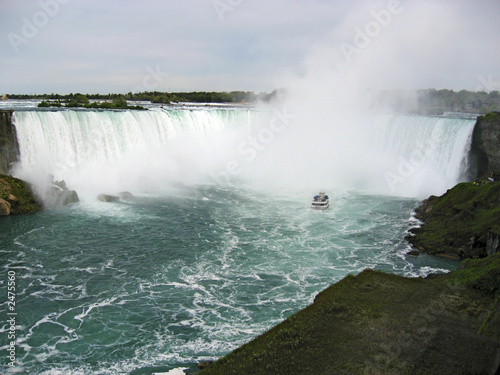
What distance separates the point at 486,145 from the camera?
2941 cm

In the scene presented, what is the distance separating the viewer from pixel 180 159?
Answer: 36.5 meters

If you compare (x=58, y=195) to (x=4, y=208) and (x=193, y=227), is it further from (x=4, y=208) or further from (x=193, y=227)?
(x=193, y=227)

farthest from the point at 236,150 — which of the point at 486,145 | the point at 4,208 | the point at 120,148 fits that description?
the point at 4,208

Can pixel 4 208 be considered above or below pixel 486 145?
below

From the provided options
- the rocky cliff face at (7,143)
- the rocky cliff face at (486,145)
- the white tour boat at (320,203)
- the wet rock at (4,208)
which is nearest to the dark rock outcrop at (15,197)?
the wet rock at (4,208)

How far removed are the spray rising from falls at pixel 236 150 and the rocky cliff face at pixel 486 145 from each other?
0.77m

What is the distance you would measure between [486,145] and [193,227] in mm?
21803

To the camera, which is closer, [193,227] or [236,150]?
[193,227]

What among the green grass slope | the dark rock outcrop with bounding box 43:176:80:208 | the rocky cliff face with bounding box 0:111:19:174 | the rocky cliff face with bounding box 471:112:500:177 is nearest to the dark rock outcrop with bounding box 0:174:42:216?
the dark rock outcrop with bounding box 43:176:80:208

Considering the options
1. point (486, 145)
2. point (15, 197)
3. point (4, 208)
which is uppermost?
point (486, 145)

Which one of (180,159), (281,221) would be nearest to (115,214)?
(281,221)

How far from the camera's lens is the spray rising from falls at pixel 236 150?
2792 cm

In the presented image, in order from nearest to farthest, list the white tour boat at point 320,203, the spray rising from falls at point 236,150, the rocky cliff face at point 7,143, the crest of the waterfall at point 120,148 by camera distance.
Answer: the white tour boat at point 320,203 < the rocky cliff face at point 7,143 < the crest of the waterfall at point 120,148 < the spray rising from falls at point 236,150

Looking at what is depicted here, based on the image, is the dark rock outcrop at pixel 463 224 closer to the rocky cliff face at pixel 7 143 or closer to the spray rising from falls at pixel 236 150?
the spray rising from falls at pixel 236 150
